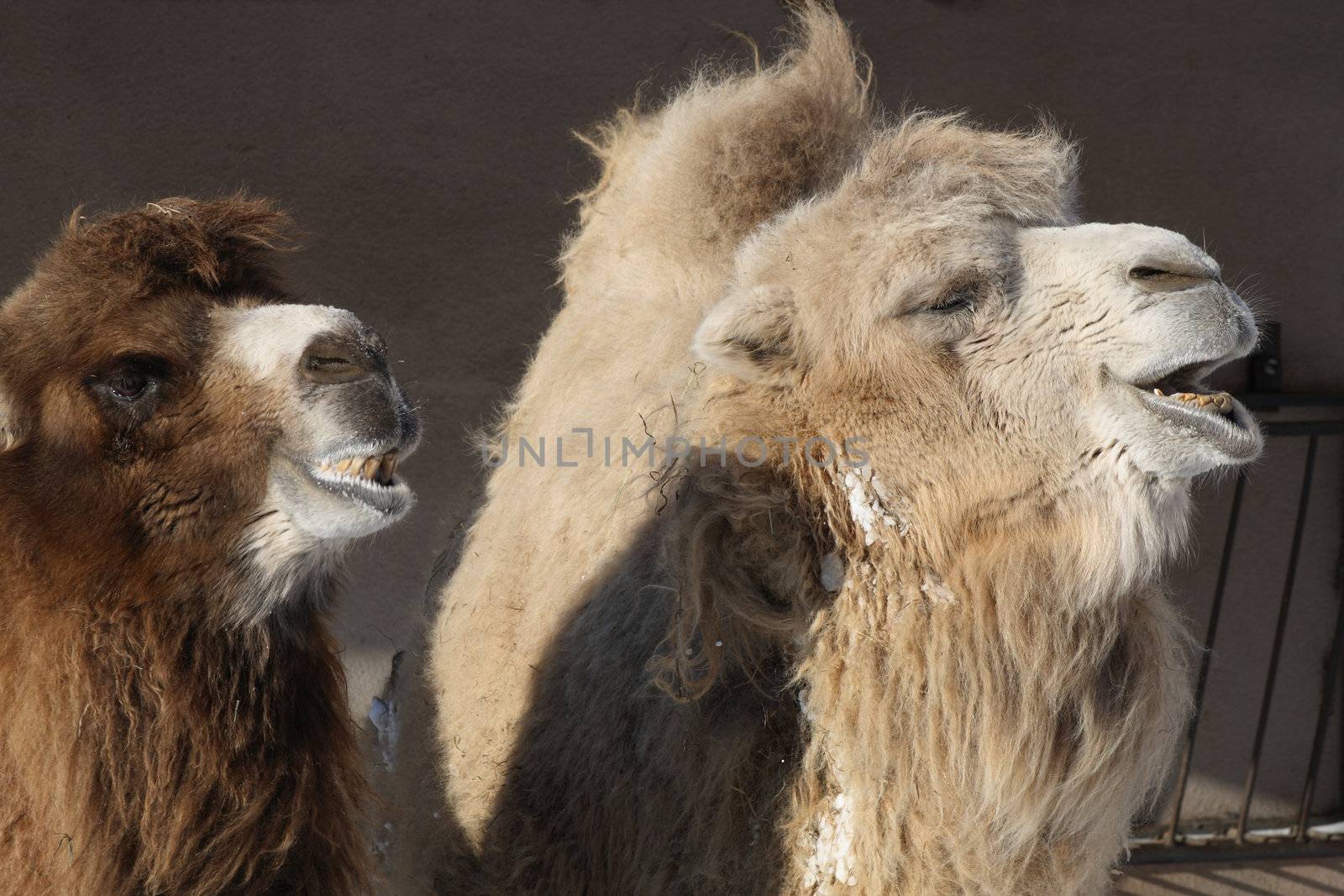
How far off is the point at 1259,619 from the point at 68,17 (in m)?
5.13

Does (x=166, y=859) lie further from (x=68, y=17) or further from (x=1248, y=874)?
(x=1248, y=874)

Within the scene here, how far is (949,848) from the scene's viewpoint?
2.24 meters

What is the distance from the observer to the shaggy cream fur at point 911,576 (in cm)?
219

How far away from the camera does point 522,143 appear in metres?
4.62

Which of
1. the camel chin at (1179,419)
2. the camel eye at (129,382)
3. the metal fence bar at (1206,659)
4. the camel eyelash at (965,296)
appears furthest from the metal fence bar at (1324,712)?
the camel eye at (129,382)

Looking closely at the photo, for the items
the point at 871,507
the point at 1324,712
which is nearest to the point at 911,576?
the point at 871,507

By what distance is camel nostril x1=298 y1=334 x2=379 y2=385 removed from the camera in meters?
1.92

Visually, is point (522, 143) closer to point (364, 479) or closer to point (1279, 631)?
point (364, 479)

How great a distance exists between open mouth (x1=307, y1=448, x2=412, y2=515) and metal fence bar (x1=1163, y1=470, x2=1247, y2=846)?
3780 mm

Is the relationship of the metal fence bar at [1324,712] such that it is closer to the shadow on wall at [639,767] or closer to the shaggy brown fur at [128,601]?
the shadow on wall at [639,767]

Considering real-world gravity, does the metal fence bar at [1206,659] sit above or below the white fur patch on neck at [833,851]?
above

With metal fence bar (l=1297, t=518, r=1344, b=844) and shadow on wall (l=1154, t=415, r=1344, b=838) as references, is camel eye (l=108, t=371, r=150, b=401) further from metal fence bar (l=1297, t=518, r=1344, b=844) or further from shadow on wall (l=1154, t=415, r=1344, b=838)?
metal fence bar (l=1297, t=518, r=1344, b=844)

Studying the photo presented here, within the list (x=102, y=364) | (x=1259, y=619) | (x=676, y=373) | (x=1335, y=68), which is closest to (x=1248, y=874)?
(x=1259, y=619)

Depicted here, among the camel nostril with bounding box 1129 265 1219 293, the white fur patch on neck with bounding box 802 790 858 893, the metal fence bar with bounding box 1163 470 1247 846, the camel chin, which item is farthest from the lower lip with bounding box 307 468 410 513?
the metal fence bar with bounding box 1163 470 1247 846
